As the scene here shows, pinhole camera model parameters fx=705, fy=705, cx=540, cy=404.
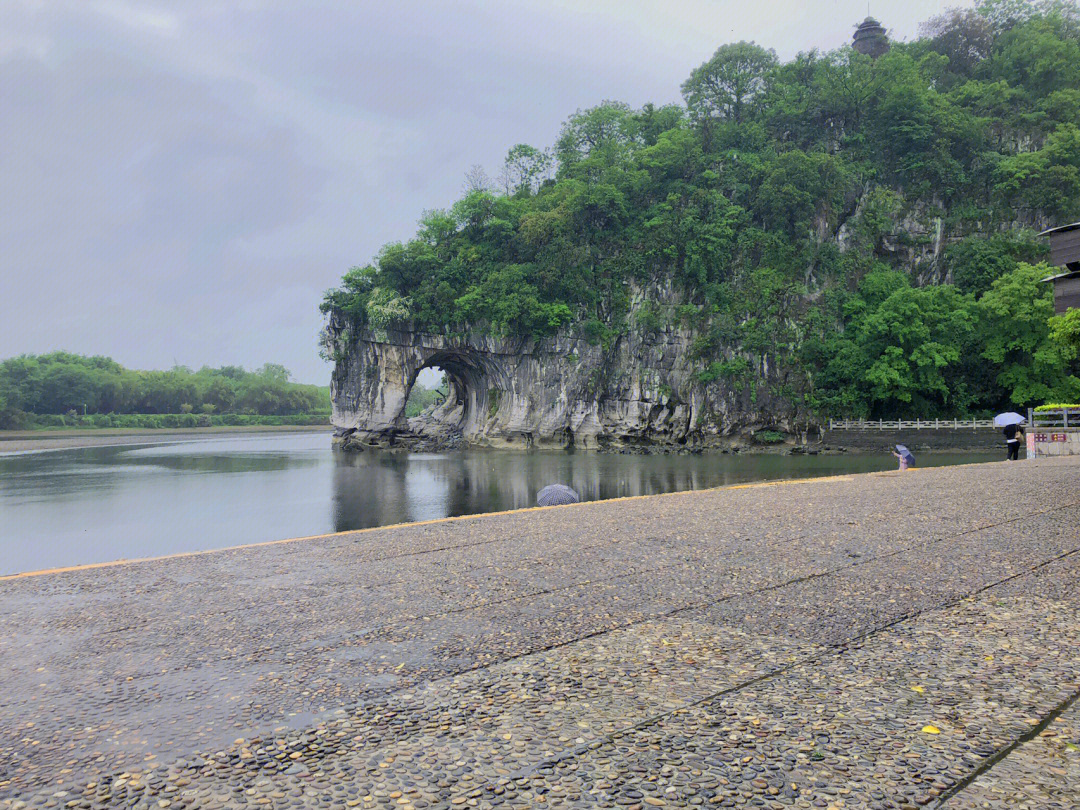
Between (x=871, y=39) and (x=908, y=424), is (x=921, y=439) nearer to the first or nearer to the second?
(x=908, y=424)

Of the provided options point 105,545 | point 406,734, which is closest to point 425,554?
point 406,734

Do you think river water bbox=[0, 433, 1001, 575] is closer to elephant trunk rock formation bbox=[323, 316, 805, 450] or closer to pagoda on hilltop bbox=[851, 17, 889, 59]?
elephant trunk rock formation bbox=[323, 316, 805, 450]

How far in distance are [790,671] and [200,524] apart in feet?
63.1

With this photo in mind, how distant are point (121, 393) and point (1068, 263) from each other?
9762cm

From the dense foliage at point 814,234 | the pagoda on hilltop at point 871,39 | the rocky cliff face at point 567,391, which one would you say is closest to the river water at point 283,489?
the rocky cliff face at point 567,391

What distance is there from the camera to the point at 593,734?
3.29 metres

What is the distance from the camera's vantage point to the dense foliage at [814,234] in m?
40.5

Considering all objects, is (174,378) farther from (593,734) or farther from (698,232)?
(593,734)

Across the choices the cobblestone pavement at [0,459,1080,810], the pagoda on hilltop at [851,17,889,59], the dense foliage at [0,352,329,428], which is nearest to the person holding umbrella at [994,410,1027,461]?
the cobblestone pavement at [0,459,1080,810]

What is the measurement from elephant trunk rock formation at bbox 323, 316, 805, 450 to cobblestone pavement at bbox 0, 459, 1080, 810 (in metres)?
36.7

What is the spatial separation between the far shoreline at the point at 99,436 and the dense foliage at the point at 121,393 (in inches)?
Answer: 77.2

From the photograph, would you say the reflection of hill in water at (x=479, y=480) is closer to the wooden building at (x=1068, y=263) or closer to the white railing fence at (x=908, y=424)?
the white railing fence at (x=908, y=424)

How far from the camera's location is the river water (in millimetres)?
17672

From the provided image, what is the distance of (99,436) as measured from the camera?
75250 millimetres
